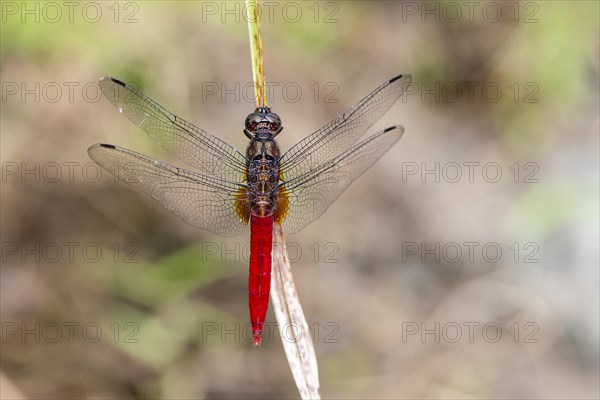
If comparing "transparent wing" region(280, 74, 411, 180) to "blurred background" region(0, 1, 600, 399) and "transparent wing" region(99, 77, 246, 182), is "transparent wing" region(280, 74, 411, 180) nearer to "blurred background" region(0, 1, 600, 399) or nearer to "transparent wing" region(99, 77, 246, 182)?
"transparent wing" region(99, 77, 246, 182)

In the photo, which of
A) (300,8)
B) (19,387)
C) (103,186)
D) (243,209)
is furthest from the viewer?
(300,8)

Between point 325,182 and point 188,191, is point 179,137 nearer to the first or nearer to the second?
point 188,191

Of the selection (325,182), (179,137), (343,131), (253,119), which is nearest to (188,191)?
(179,137)

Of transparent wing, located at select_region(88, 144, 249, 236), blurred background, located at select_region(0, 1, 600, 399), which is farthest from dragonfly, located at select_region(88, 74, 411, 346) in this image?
blurred background, located at select_region(0, 1, 600, 399)

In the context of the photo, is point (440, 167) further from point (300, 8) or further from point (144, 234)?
point (144, 234)

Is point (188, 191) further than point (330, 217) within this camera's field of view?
No

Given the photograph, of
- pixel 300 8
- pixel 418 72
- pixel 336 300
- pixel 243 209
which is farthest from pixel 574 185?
pixel 243 209

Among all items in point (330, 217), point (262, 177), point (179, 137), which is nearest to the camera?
point (262, 177)
